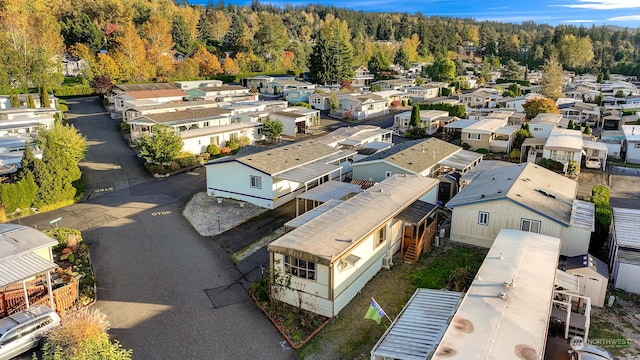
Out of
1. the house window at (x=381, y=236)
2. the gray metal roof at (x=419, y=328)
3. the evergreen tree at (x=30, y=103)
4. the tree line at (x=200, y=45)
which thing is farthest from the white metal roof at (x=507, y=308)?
the tree line at (x=200, y=45)

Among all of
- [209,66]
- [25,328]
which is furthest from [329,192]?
[209,66]

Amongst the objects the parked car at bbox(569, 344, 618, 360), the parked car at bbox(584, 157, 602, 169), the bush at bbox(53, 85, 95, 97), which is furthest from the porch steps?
the bush at bbox(53, 85, 95, 97)

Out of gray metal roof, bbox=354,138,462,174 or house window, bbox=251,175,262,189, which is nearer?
house window, bbox=251,175,262,189

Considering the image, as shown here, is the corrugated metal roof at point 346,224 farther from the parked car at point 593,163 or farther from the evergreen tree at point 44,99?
the evergreen tree at point 44,99

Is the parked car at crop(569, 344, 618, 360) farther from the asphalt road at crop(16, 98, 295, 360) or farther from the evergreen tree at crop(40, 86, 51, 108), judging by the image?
the evergreen tree at crop(40, 86, 51, 108)

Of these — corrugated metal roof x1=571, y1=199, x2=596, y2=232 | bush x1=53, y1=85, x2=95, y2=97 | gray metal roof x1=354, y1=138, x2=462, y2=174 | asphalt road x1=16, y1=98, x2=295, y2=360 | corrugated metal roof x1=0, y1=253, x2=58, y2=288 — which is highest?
bush x1=53, y1=85, x2=95, y2=97

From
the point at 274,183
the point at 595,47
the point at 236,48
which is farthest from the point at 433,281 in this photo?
the point at 595,47

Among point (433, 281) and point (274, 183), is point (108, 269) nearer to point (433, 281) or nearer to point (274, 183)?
point (274, 183)
